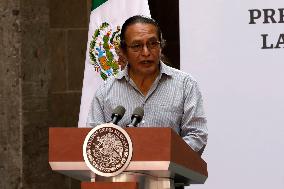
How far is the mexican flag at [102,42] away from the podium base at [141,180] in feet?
9.37

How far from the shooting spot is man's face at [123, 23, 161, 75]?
4012 millimetres

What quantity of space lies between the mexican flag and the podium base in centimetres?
286

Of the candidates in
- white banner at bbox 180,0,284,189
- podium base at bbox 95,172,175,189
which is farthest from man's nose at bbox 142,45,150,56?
white banner at bbox 180,0,284,189

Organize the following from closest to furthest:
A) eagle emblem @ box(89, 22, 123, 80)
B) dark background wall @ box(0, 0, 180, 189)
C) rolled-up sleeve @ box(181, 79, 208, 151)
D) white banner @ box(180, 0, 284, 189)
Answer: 1. rolled-up sleeve @ box(181, 79, 208, 151)
2. white banner @ box(180, 0, 284, 189)
3. eagle emblem @ box(89, 22, 123, 80)
4. dark background wall @ box(0, 0, 180, 189)

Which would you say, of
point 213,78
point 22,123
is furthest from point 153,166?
point 22,123

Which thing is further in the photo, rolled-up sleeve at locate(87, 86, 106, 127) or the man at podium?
rolled-up sleeve at locate(87, 86, 106, 127)

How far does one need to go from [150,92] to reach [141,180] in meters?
0.93

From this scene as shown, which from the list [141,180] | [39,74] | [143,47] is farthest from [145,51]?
[39,74]

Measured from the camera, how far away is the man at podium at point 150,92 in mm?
4031

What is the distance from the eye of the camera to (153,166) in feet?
10.5

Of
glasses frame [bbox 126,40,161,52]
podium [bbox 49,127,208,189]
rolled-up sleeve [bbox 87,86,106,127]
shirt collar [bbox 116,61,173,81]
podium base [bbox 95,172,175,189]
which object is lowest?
podium base [bbox 95,172,175,189]

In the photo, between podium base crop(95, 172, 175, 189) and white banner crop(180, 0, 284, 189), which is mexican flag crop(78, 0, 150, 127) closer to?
white banner crop(180, 0, 284, 189)

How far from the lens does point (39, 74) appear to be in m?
6.89

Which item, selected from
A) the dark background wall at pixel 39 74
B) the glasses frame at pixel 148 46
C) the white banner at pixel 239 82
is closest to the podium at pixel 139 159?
the glasses frame at pixel 148 46
